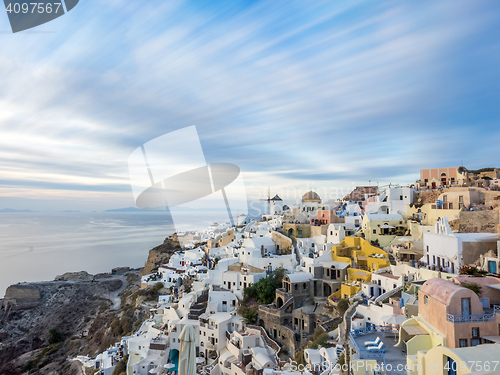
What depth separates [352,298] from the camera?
910 cm

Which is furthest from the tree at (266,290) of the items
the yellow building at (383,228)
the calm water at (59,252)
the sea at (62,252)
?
the calm water at (59,252)

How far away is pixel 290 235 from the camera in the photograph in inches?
655

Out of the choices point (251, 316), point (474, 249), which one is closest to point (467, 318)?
point (474, 249)

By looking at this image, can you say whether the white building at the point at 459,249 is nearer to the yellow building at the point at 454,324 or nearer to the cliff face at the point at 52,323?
the yellow building at the point at 454,324

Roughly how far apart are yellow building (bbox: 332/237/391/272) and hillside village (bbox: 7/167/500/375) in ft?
0.13

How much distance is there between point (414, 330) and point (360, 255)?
24.0ft

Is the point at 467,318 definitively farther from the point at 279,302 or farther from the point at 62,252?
the point at 62,252

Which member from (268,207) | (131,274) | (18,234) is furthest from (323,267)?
(18,234)

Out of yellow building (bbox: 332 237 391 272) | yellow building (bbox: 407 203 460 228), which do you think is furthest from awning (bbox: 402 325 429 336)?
yellow building (bbox: 407 203 460 228)

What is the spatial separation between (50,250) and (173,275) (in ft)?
122

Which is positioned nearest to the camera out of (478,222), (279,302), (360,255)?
(478,222)

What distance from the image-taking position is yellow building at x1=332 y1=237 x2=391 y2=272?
1062 cm

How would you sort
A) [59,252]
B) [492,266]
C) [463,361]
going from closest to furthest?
[463,361], [492,266], [59,252]

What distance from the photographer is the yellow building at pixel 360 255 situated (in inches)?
418
